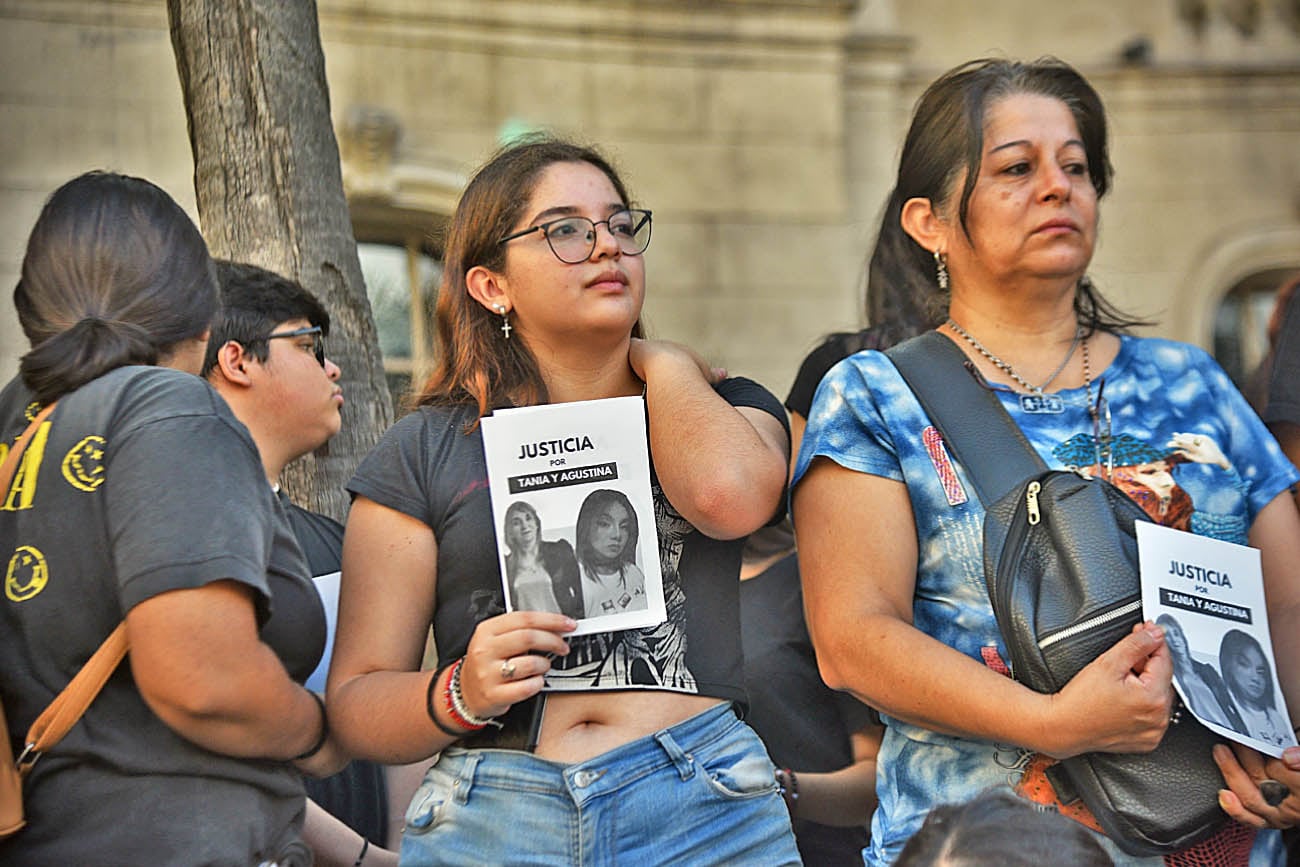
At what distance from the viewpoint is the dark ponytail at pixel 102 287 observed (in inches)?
95.5

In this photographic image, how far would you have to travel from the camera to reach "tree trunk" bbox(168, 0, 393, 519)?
Answer: 384cm

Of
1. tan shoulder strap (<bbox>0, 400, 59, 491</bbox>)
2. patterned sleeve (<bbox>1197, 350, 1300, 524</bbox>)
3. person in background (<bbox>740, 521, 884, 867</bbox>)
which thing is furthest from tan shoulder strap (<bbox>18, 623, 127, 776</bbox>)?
patterned sleeve (<bbox>1197, 350, 1300, 524</bbox>)

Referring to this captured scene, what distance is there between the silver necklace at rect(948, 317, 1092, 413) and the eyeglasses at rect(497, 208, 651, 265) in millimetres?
671

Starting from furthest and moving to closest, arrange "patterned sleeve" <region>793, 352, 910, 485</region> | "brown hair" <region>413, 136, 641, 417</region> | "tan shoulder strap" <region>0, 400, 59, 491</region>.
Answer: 1. "brown hair" <region>413, 136, 641, 417</region>
2. "patterned sleeve" <region>793, 352, 910, 485</region>
3. "tan shoulder strap" <region>0, 400, 59, 491</region>

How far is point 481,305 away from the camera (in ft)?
9.53

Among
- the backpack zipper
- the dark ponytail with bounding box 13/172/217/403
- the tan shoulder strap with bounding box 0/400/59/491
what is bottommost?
the backpack zipper

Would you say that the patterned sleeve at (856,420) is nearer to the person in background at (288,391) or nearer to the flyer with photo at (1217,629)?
the flyer with photo at (1217,629)

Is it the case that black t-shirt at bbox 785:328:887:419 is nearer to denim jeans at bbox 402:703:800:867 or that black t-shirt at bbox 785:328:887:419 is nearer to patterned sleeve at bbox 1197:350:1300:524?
patterned sleeve at bbox 1197:350:1300:524

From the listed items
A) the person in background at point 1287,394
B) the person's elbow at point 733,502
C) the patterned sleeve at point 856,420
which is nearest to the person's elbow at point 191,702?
the person's elbow at point 733,502

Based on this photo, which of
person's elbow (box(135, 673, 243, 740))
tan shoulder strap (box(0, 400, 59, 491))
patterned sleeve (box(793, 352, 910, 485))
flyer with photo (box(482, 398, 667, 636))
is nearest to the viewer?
person's elbow (box(135, 673, 243, 740))

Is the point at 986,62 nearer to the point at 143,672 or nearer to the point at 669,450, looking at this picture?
the point at 669,450

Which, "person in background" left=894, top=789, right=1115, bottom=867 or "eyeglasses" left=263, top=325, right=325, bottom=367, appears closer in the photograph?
"person in background" left=894, top=789, right=1115, bottom=867

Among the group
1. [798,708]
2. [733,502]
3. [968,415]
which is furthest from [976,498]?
[798,708]

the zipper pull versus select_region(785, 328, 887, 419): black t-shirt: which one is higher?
select_region(785, 328, 887, 419): black t-shirt
